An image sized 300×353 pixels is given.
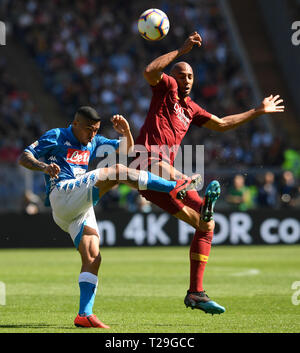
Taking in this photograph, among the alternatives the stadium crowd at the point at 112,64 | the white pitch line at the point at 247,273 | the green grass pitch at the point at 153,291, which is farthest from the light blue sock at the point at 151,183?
the stadium crowd at the point at 112,64

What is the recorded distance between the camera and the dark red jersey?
30.5ft

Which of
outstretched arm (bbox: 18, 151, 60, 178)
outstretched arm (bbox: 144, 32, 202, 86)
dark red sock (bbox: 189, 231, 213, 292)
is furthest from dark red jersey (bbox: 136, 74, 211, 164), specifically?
outstretched arm (bbox: 18, 151, 60, 178)

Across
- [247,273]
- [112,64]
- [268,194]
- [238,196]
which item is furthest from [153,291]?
[112,64]

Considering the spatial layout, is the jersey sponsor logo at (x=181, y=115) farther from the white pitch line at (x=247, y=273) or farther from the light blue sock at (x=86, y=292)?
the white pitch line at (x=247, y=273)

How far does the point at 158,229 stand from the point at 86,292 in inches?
536

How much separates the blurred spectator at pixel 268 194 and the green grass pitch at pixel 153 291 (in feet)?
7.62

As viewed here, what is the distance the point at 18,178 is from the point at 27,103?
25.5 ft

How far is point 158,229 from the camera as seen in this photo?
2188cm

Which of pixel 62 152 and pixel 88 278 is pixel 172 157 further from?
pixel 88 278

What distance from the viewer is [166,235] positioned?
21.9 metres

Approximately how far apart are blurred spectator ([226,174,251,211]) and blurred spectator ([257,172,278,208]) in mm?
530

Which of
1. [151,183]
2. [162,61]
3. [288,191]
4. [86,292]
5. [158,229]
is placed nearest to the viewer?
[151,183]

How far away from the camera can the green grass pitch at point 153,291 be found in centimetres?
846
